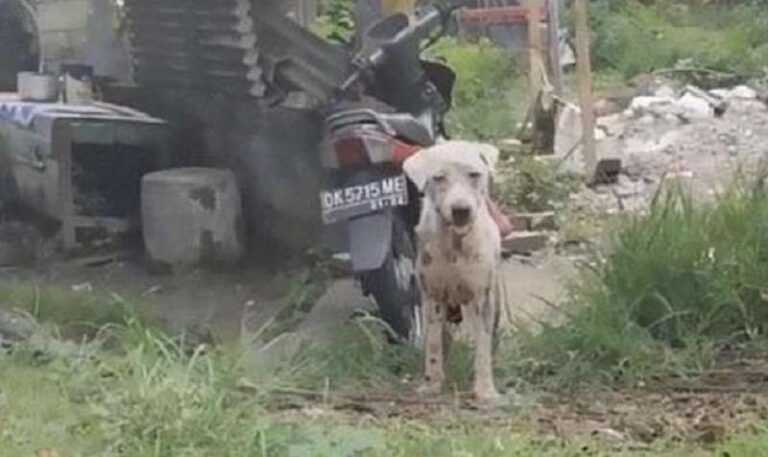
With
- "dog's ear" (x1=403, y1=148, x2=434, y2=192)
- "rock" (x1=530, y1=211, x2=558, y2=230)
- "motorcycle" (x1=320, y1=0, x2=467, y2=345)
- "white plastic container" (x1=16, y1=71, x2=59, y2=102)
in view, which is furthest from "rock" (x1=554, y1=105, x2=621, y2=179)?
"dog's ear" (x1=403, y1=148, x2=434, y2=192)

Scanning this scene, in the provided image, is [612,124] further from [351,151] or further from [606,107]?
[351,151]

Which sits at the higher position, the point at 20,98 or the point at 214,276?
the point at 20,98

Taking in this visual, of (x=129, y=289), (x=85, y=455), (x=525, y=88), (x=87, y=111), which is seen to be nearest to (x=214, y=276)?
(x=129, y=289)

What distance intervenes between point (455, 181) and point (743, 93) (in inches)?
362

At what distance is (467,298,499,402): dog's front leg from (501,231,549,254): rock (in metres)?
2.69

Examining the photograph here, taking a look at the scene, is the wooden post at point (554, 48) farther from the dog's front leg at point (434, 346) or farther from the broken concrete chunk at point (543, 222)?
the dog's front leg at point (434, 346)

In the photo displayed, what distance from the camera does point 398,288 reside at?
261 inches

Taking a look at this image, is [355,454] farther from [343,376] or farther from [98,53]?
[98,53]

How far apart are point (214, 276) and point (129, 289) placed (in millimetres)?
Answer: 384

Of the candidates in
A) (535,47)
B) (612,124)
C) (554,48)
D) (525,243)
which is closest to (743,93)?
(612,124)

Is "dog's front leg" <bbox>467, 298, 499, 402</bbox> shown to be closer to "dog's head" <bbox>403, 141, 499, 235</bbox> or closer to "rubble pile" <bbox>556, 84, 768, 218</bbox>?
"dog's head" <bbox>403, 141, 499, 235</bbox>

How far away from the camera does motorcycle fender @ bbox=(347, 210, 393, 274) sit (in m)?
6.59

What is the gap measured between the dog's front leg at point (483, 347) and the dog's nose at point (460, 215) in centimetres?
33

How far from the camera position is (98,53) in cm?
991
